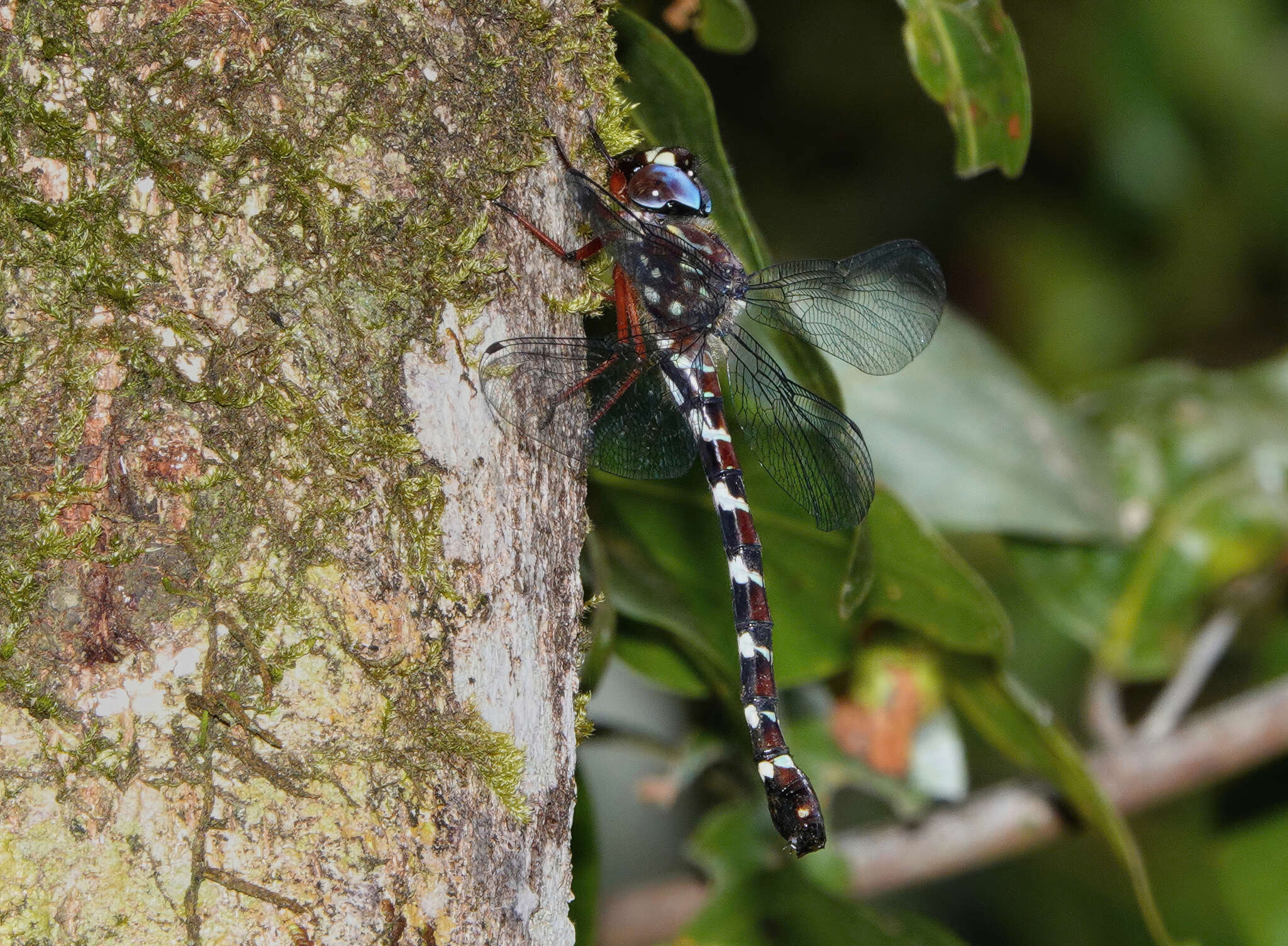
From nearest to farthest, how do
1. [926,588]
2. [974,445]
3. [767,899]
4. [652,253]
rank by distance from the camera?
[652,253] < [926,588] < [767,899] < [974,445]

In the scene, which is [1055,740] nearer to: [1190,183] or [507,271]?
[507,271]

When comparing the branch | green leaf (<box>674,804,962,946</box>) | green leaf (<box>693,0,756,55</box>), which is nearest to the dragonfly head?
green leaf (<box>693,0,756,55</box>)

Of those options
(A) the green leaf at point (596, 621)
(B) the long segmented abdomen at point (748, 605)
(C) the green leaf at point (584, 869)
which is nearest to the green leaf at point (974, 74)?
(B) the long segmented abdomen at point (748, 605)

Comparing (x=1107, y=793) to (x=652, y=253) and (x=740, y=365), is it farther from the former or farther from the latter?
(x=652, y=253)

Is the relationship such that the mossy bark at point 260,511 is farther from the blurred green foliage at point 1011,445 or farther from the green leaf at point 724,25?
the green leaf at point 724,25

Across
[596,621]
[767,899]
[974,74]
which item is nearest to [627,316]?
[596,621]
